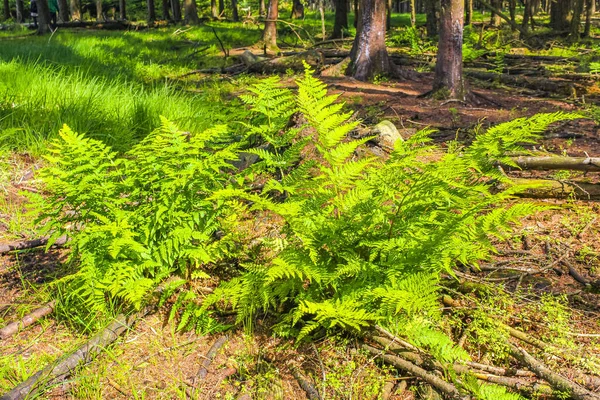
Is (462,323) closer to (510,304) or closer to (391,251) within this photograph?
(510,304)

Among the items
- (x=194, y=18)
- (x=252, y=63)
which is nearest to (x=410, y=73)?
(x=252, y=63)

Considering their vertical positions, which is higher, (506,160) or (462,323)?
(506,160)

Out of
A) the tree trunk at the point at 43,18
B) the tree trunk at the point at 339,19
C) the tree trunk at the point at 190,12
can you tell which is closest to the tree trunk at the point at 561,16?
the tree trunk at the point at 339,19

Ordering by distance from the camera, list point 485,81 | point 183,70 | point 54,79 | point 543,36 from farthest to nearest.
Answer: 1. point 543,36
2. point 183,70
3. point 485,81
4. point 54,79

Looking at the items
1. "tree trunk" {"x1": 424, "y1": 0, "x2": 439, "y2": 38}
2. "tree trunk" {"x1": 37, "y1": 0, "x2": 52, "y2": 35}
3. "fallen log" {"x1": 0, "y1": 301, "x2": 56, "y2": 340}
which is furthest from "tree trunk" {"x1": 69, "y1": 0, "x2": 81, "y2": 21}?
"fallen log" {"x1": 0, "y1": 301, "x2": 56, "y2": 340}

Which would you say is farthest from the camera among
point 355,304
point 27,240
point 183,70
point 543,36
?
point 543,36

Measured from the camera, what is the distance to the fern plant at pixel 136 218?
94.2 inches

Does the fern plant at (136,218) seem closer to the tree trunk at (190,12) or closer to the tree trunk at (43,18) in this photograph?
the tree trunk at (43,18)

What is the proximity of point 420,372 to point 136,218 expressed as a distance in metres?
1.58

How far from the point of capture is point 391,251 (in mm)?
2410

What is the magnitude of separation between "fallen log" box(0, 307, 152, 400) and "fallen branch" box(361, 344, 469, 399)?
1223mm

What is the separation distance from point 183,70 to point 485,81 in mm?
6070

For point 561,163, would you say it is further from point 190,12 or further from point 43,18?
point 190,12

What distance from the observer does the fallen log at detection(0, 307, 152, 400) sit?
2078mm
